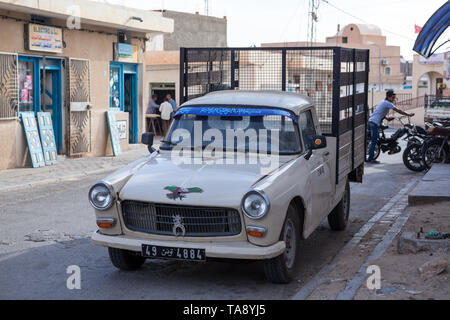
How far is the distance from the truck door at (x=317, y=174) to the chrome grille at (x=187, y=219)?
1377 mm

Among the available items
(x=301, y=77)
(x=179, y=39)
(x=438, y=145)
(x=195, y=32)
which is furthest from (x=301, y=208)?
(x=195, y=32)

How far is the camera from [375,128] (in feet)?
57.7

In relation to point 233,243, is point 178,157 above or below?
above

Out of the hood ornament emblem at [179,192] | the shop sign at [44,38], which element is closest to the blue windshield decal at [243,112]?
the hood ornament emblem at [179,192]

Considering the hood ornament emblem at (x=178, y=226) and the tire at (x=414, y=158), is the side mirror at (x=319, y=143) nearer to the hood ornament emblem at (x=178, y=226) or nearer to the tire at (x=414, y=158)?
the hood ornament emblem at (x=178, y=226)

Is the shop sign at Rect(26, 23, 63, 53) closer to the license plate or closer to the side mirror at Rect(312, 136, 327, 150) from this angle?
the side mirror at Rect(312, 136, 327, 150)

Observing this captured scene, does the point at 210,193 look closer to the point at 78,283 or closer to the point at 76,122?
the point at 78,283

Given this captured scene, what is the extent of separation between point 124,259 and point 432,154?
11.3 m

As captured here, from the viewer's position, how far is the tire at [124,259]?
6500mm

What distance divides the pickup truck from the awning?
6.94 metres

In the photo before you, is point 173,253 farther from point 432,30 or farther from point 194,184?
point 432,30

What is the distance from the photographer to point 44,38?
54.3ft

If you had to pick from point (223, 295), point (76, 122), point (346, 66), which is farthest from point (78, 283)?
point (76, 122)

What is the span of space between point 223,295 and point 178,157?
170 centimetres
